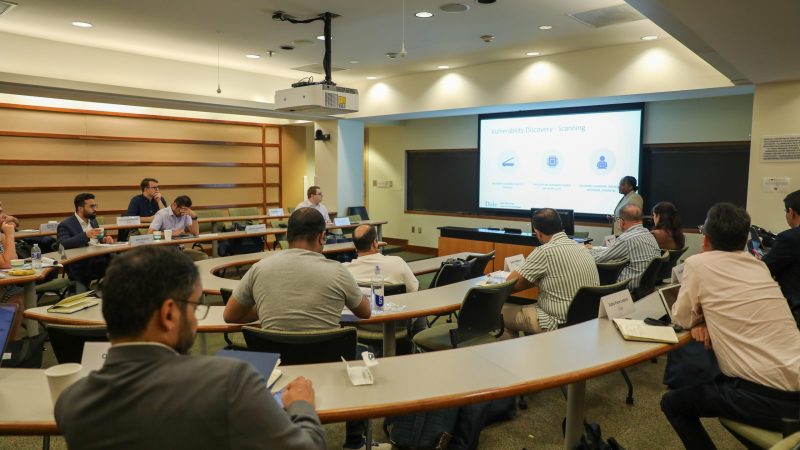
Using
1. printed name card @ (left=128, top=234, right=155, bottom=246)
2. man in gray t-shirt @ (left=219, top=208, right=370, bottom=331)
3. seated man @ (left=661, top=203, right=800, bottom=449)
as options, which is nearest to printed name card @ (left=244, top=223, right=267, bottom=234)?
printed name card @ (left=128, top=234, right=155, bottom=246)

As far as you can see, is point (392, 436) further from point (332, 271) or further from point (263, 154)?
point (263, 154)

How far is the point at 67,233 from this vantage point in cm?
549

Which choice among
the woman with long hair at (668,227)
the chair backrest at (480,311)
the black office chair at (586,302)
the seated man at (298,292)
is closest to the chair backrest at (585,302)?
the black office chair at (586,302)

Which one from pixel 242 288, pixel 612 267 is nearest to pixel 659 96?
pixel 612 267

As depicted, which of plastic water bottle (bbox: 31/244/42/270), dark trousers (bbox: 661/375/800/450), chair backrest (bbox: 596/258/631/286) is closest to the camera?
dark trousers (bbox: 661/375/800/450)

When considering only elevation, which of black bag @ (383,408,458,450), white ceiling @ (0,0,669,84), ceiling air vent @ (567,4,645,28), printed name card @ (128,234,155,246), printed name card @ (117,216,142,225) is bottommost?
black bag @ (383,408,458,450)

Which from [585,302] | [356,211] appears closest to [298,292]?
[585,302]

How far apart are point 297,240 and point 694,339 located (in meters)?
1.95

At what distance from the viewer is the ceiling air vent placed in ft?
16.2

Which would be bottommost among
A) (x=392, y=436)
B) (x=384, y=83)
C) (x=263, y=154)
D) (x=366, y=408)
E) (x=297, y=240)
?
(x=392, y=436)

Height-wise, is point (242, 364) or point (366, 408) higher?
point (242, 364)

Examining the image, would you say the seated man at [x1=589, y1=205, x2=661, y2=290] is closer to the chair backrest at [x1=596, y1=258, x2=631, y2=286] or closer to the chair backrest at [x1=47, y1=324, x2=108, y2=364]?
the chair backrest at [x1=596, y1=258, x2=631, y2=286]

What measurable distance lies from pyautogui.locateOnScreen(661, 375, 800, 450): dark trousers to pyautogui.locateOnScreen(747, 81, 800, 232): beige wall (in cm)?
412

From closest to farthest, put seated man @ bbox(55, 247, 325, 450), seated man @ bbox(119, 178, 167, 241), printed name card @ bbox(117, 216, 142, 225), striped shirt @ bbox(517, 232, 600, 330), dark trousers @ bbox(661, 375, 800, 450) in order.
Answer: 1. seated man @ bbox(55, 247, 325, 450)
2. dark trousers @ bbox(661, 375, 800, 450)
3. striped shirt @ bbox(517, 232, 600, 330)
4. printed name card @ bbox(117, 216, 142, 225)
5. seated man @ bbox(119, 178, 167, 241)
